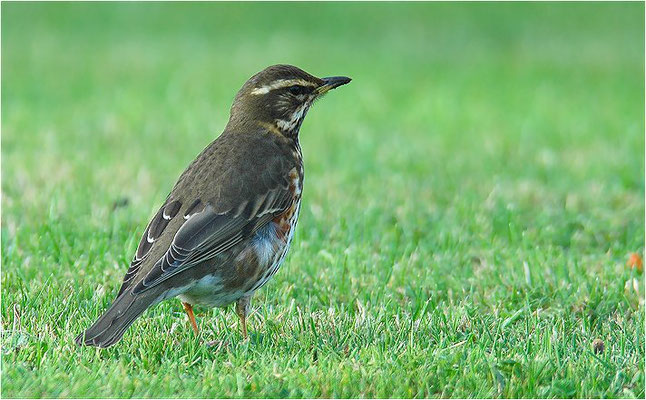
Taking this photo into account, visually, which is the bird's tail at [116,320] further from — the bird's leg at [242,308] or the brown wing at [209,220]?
the bird's leg at [242,308]

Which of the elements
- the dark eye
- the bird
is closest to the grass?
the bird

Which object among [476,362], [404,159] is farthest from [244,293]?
[404,159]

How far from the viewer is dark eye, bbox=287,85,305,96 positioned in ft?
23.2

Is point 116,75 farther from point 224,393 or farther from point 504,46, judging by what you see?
point 224,393

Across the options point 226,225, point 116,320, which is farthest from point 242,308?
point 116,320

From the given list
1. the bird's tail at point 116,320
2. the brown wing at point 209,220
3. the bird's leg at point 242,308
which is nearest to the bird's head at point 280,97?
the brown wing at point 209,220

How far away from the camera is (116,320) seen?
559 cm

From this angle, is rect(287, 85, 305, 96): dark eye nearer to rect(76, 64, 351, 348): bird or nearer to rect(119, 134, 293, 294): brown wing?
rect(76, 64, 351, 348): bird

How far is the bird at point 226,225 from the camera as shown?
5848 millimetres

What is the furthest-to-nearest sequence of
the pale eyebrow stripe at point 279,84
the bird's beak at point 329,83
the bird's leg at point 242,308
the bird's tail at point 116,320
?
the bird's beak at point 329,83, the pale eyebrow stripe at point 279,84, the bird's leg at point 242,308, the bird's tail at point 116,320

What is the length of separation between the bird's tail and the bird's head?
178 centimetres

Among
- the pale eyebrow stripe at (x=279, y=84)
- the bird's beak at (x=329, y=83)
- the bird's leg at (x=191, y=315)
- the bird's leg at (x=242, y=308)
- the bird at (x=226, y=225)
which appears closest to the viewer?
the bird at (x=226, y=225)

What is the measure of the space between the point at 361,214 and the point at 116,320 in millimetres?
3781

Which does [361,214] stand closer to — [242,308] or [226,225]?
[242,308]
